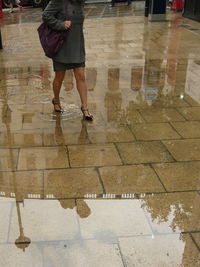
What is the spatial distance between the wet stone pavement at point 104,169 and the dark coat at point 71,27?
2.80 feet

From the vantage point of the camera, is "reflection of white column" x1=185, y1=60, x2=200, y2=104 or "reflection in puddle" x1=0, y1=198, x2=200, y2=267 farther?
"reflection of white column" x1=185, y1=60, x2=200, y2=104

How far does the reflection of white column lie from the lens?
223 inches

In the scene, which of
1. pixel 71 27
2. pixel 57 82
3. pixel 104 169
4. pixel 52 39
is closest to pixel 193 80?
pixel 57 82

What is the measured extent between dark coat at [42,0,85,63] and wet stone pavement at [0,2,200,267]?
85 centimetres

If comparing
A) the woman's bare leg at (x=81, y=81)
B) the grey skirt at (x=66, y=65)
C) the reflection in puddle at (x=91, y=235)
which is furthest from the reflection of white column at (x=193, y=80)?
the reflection in puddle at (x=91, y=235)

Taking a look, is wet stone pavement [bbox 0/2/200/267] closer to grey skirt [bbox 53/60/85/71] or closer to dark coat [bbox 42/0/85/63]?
grey skirt [bbox 53/60/85/71]

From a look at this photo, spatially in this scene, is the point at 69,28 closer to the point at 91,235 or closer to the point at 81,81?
the point at 81,81

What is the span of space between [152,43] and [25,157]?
691 centimetres

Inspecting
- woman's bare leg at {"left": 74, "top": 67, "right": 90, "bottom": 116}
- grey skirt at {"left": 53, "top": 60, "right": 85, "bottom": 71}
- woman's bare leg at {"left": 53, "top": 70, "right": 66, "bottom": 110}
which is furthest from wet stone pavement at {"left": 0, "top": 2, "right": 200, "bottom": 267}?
grey skirt at {"left": 53, "top": 60, "right": 85, "bottom": 71}

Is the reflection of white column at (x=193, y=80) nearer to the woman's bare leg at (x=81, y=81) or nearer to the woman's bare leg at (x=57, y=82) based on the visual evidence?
the woman's bare leg at (x=81, y=81)

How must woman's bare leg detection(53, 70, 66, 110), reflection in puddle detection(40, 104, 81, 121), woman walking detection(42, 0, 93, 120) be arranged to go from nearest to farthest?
woman walking detection(42, 0, 93, 120) < woman's bare leg detection(53, 70, 66, 110) < reflection in puddle detection(40, 104, 81, 121)

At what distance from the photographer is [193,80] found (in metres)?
6.35

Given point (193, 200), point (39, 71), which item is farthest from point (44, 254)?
point (39, 71)

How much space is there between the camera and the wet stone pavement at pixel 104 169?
8.37ft
